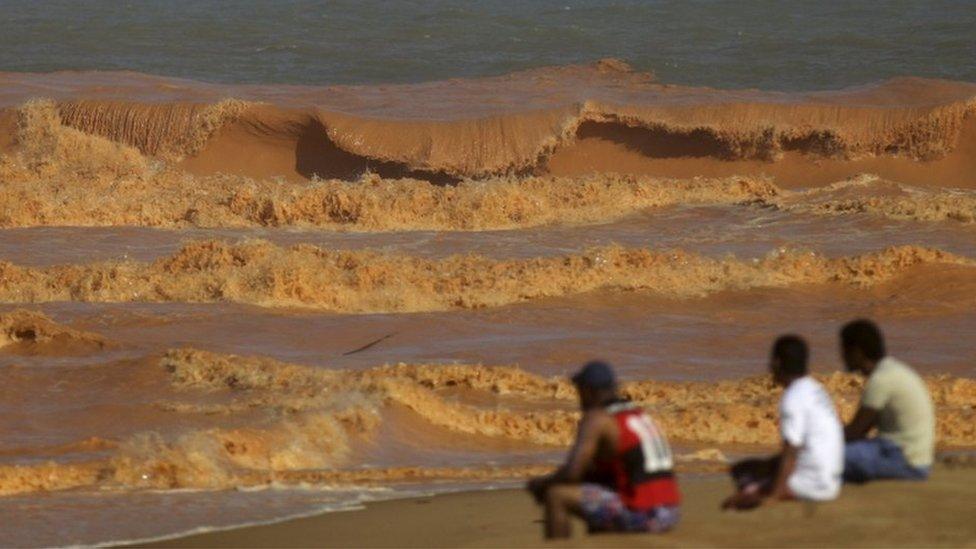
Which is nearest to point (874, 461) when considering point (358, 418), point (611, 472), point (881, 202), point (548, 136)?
point (611, 472)

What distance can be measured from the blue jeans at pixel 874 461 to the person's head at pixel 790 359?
1.87 feet

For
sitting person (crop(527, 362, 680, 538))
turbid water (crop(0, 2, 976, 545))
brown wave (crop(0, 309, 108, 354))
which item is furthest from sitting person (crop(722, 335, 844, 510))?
brown wave (crop(0, 309, 108, 354))

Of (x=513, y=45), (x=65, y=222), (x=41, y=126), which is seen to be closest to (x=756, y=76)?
(x=513, y=45)

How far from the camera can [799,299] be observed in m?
15.1

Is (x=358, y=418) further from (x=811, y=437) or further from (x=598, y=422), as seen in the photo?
(x=598, y=422)

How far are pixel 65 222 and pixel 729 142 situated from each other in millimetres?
8447

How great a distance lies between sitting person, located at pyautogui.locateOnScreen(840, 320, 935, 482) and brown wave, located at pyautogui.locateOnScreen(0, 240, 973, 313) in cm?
791

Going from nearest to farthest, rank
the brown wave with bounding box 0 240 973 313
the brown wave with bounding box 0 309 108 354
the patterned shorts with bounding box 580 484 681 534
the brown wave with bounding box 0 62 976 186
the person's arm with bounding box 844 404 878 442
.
→ the patterned shorts with bounding box 580 484 681 534
the person's arm with bounding box 844 404 878 442
the brown wave with bounding box 0 309 108 354
the brown wave with bounding box 0 240 973 313
the brown wave with bounding box 0 62 976 186

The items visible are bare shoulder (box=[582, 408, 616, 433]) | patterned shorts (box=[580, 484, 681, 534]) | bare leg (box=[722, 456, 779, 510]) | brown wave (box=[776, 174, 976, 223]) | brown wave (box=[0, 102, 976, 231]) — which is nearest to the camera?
bare shoulder (box=[582, 408, 616, 433])

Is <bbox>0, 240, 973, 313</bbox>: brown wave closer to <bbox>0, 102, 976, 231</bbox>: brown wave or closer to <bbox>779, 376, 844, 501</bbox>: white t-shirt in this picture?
<bbox>0, 102, 976, 231</bbox>: brown wave

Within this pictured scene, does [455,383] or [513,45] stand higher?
[513,45]

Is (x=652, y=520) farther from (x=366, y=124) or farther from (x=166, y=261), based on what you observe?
(x=366, y=124)

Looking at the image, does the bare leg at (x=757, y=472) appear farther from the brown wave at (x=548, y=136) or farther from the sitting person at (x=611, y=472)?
the brown wave at (x=548, y=136)

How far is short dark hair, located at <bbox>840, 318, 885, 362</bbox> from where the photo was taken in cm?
705
